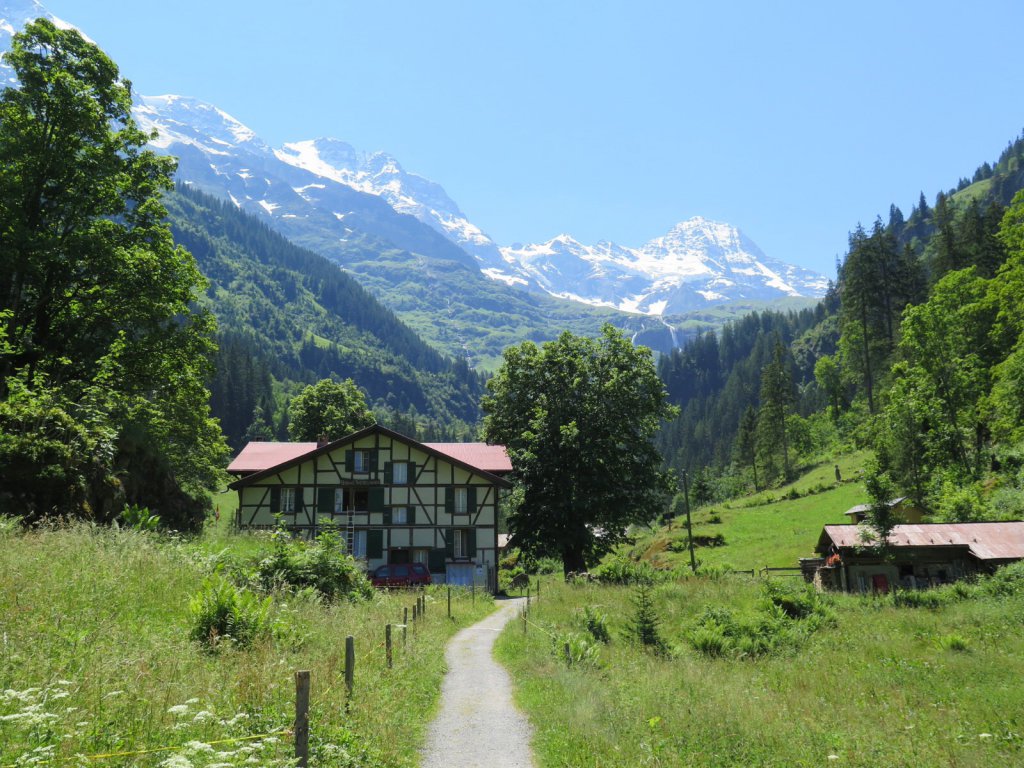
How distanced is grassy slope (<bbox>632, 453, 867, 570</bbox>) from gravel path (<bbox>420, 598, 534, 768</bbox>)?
34.3 metres

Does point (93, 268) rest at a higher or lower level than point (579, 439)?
higher

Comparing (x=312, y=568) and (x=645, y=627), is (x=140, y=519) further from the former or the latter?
(x=645, y=627)

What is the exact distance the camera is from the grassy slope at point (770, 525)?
4922cm

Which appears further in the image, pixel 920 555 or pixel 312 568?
pixel 920 555

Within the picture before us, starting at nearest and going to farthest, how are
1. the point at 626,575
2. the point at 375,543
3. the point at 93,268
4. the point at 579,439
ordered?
the point at 93,268, the point at 626,575, the point at 579,439, the point at 375,543

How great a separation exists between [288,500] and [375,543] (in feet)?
20.4

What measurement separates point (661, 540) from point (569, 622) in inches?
1579

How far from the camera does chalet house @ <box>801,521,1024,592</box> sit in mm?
34188

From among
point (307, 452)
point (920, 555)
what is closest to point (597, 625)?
point (920, 555)

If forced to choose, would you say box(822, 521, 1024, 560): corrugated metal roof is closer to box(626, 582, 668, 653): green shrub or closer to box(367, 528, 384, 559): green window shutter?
box(626, 582, 668, 653): green shrub

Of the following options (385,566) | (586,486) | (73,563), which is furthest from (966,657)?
(385,566)

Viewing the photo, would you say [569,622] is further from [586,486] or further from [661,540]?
[661,540]

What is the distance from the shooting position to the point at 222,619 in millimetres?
11047

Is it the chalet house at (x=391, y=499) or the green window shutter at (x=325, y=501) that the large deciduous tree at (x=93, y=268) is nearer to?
the green window shutter at (x=325, y=501)
